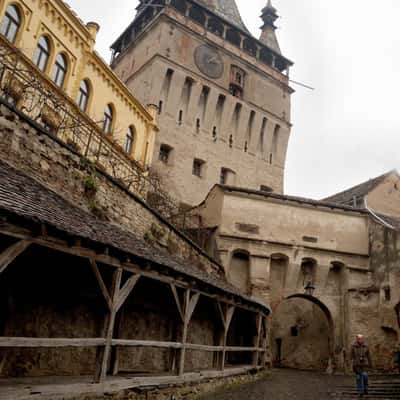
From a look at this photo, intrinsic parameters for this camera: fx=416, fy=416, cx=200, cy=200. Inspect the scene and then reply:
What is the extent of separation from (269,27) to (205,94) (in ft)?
45.1

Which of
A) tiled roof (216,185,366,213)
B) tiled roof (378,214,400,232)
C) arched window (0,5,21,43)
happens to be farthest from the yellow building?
tiled roof (378,214,400,232)

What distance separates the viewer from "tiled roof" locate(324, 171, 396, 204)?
22.3m

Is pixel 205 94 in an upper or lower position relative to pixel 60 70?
upper

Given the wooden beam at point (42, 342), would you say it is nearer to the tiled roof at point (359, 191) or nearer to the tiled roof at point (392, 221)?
the tiled roof at point (392, 221)

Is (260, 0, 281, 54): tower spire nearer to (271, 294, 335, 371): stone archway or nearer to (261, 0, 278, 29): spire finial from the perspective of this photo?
(261, 0, 278, 29): spire finial

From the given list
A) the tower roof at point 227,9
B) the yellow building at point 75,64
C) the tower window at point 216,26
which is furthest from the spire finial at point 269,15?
the yellow building at point 75,64

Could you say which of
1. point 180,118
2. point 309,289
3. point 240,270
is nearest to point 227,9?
point 180,118

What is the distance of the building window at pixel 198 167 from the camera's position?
25.3 meters

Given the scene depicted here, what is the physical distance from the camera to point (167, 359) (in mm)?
9734

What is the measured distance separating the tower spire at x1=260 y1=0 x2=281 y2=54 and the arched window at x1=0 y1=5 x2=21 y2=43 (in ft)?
79.2

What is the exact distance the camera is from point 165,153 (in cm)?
2405

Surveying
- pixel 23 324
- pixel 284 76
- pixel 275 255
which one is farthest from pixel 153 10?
pixel 23 324

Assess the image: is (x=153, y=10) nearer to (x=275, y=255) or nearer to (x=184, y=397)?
(x=275, y=255)

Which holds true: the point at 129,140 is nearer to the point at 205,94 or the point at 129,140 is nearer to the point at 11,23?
the point at 11,23
